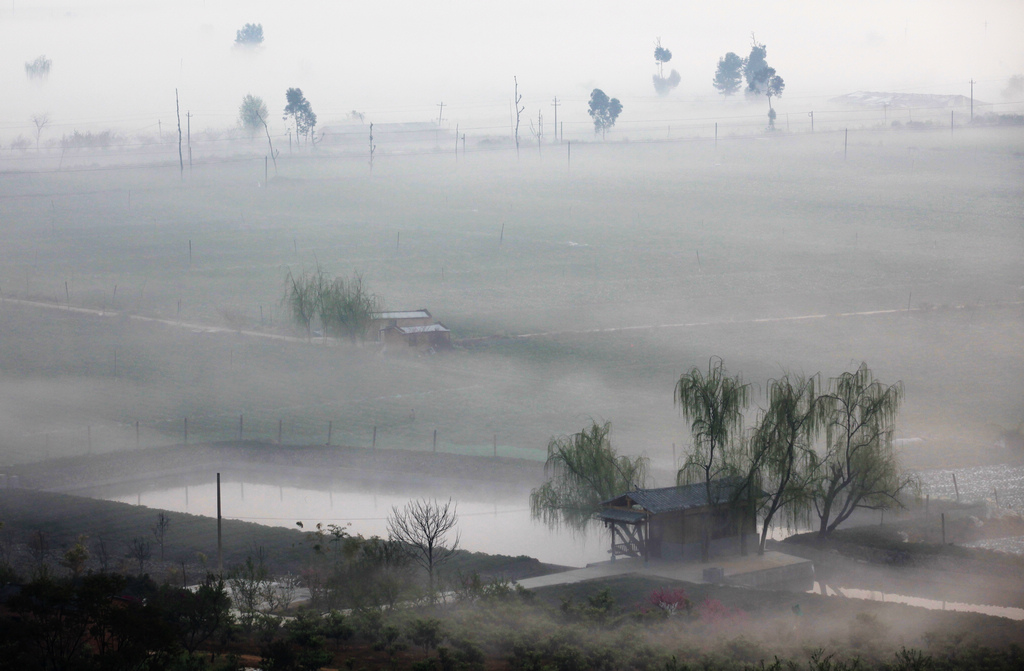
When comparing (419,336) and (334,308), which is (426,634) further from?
(334,308)

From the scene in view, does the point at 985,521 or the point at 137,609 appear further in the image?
the point at 985,521

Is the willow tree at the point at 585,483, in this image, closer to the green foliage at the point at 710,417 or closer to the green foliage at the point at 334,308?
the green foliage at the point at 710,417

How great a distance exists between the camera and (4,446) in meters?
39.9

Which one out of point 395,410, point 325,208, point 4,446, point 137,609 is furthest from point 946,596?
point 325,208

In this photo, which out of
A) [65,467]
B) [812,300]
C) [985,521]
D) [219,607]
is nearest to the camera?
[219,607]

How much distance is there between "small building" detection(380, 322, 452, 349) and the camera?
55438mm

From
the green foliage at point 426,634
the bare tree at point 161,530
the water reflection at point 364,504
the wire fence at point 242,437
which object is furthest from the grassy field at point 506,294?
the green foliage at point 426,634

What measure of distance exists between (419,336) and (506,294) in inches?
710

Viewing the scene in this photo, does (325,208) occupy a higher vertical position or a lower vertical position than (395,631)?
higher

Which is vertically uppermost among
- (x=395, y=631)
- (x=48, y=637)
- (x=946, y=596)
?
(x=48, y=637)

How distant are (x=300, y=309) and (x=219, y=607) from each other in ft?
145

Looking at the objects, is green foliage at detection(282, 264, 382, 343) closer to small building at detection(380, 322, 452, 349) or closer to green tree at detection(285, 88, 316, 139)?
small building at detection(380, 322, 452, 349)

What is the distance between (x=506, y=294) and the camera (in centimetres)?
7288

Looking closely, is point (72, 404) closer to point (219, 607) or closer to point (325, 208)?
point (219, 607)
